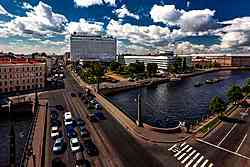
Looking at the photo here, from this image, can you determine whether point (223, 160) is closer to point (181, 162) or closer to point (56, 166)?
point (181, 162)

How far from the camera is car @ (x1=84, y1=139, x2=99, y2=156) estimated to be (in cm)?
3812

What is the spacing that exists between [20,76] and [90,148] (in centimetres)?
7175

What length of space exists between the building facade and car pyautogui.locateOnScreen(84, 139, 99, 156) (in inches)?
2593

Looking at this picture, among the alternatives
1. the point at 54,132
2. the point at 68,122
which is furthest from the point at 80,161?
the point at 68,122

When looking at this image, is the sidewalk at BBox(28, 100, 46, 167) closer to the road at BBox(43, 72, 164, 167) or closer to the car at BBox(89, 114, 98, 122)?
the road at BBox(43, 72, 164, 167)

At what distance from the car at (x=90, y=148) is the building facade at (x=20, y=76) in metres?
65.9

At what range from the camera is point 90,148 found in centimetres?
3912

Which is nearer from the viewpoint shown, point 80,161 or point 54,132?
point 80,161

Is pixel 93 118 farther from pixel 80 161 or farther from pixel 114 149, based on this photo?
pixel 80 161

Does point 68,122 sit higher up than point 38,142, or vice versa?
point 68,122

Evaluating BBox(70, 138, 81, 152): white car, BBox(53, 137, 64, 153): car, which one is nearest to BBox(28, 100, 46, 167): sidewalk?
BBox(53, 137, 64, 153): car

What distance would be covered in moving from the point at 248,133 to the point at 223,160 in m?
16.5

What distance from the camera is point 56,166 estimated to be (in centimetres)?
3431

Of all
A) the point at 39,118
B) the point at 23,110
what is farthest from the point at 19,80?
the point at 39,118
